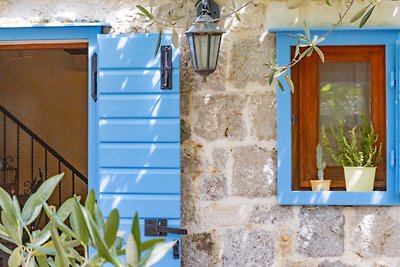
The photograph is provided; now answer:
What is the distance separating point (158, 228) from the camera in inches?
163

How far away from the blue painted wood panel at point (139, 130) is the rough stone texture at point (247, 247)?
2.30 ft

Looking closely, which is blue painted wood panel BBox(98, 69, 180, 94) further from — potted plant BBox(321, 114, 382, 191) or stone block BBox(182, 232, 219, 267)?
potted plant BBox(321, 114, 382, 191)

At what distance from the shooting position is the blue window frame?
13.9 feet

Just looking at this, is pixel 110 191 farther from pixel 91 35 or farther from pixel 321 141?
pixel 321 141

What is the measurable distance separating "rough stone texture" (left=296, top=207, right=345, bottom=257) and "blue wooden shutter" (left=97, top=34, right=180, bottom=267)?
76cm

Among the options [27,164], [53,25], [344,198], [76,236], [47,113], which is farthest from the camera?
[47,113]

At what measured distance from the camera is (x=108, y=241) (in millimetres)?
1379

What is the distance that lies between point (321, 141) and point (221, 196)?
707 mm

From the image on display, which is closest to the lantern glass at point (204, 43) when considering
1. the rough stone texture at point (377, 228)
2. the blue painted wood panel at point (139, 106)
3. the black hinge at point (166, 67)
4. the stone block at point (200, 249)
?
the black hinge at point (166, 67)

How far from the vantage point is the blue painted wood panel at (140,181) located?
4156 mm

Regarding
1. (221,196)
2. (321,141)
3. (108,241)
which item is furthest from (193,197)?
(108,241)

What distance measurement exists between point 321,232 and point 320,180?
0.31m

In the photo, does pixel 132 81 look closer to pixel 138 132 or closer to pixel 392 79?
pixel 138 132

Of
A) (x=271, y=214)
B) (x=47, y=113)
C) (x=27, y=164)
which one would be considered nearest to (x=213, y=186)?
(x=271, y=214)
